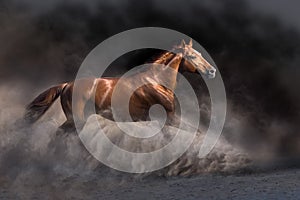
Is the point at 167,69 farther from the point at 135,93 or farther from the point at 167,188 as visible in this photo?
the point at 167,188

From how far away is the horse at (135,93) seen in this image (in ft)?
21.6

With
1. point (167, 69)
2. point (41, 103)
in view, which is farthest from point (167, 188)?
point (41, 103)

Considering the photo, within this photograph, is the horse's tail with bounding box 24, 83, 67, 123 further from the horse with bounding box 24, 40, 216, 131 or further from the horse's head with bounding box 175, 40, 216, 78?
the horse's head with bounding box 175, 40, 216, 78

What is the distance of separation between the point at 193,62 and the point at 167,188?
215 centimetres

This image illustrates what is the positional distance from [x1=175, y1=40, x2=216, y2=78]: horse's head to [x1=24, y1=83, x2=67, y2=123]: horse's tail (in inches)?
69.1

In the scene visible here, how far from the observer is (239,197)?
16.7 ft

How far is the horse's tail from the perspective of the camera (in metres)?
6.74

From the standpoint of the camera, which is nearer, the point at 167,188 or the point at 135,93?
the point at 167,188

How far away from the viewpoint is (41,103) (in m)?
6.88

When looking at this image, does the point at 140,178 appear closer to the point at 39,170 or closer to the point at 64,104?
the point at 39,170

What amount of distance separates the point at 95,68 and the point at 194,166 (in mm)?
2064

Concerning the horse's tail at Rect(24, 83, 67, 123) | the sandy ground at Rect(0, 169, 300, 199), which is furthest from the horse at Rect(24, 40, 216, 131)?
the sandy ground at Rect(0, 169, 300, 199)

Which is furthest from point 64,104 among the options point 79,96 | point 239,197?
point 239,197

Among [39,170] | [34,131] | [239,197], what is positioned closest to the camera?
[239,197]
